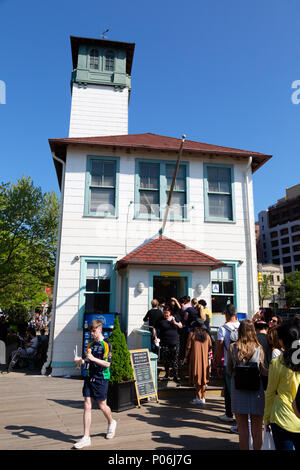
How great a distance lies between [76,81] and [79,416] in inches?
605

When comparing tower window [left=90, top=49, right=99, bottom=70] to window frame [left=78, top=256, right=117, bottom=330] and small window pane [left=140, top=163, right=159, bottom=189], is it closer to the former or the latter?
small window pane [left=140, top=163, right=159, bottom=189]

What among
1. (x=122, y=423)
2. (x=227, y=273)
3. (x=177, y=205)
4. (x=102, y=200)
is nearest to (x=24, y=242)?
(x=102, y=200)

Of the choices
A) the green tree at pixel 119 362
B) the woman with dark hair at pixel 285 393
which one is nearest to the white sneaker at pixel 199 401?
the green tree at pixel 119 362

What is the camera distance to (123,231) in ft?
38.7

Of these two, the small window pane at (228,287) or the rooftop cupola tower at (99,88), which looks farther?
the rooftop cupola tower at (99,88)

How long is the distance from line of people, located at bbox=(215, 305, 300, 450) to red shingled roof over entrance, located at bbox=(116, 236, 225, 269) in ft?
14.4

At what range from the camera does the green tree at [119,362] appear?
21.5 feet

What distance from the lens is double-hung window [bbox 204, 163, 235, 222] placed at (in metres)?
12.5

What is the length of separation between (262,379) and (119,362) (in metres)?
3.25

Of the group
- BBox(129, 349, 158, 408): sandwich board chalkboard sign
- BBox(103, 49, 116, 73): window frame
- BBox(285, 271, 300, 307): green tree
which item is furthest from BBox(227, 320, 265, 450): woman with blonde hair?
BBox(285, 271, 300, 307): green tree

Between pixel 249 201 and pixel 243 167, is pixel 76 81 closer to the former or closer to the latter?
pixel 243 167

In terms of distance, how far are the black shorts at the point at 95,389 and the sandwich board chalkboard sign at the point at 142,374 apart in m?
2.21

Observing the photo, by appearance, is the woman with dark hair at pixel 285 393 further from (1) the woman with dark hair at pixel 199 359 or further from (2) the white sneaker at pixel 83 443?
(1) the woman with dark hair at pixel 199 359

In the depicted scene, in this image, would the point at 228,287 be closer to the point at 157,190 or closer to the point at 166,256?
the point at 166,256
